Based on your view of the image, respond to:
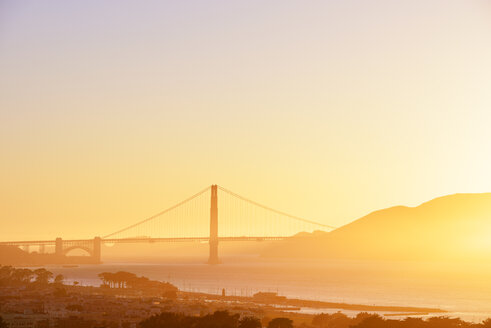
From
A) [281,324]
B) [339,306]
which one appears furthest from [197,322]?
[339,306]

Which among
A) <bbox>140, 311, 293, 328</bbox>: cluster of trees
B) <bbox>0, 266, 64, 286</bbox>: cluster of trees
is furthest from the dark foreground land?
<bbox>0, 266, 64, 286</bbox>: cluster of trees

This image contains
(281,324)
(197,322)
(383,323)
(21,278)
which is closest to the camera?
(197,322)

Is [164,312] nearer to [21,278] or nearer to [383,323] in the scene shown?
[383,323]

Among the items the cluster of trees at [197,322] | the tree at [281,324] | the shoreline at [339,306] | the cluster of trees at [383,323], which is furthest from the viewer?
the shoreline at [339,306]

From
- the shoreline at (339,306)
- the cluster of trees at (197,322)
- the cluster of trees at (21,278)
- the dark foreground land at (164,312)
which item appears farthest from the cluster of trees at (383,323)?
the cluster of trees at (21,278)

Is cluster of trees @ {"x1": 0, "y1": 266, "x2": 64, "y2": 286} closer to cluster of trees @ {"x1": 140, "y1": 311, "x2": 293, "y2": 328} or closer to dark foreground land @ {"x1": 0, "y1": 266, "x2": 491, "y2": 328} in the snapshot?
dark foreground land @ {"x1": 0, "y1": 266, "x2": 491, "y2": 328}

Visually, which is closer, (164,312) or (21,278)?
(164,312)

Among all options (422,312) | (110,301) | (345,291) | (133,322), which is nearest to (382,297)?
Answer: (345,291)

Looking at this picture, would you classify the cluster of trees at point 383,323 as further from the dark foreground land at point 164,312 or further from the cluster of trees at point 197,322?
the cluster of trees at point 197,322

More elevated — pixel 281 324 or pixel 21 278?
pixel 21 278

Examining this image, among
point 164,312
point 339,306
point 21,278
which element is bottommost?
point 339,306
